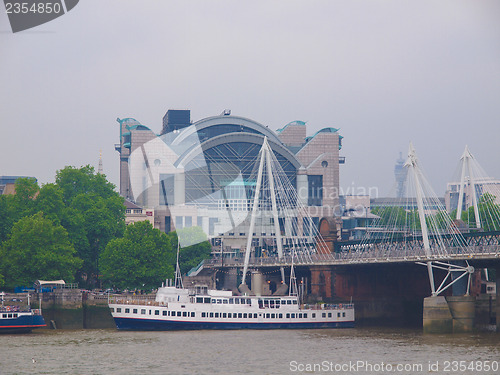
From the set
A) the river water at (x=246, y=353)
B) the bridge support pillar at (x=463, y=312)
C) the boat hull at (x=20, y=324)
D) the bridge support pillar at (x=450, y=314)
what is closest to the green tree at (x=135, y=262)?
the river water at (x=246, y=353)

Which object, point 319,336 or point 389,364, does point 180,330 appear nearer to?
point 319,336

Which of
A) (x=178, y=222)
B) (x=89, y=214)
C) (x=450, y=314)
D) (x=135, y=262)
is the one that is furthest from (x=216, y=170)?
(x=450, y=314)

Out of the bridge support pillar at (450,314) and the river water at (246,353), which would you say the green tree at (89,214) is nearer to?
the river water at (246,353)

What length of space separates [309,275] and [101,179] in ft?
103

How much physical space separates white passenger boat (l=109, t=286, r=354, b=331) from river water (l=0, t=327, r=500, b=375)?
2.82m

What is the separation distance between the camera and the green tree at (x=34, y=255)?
94.9m

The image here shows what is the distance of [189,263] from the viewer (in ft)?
413

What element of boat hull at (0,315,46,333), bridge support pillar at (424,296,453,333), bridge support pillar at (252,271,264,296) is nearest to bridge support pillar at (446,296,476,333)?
bridge support pillar at (424,296,453,333)

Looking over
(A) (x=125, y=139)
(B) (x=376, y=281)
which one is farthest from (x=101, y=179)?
(A) (x=125, y=139)

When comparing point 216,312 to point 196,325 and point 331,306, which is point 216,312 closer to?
point 196,325

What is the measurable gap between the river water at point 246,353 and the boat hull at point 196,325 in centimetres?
237

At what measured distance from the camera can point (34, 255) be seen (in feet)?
313

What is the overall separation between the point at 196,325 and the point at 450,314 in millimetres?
23034

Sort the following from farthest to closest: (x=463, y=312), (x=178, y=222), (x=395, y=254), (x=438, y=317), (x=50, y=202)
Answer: (x=178, y=222) → (x=50, y=202) → (x=395, y=254) → (x=463, y=312) → (x=438, y=317)
